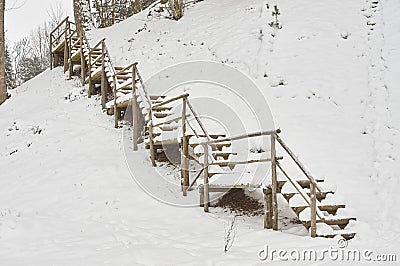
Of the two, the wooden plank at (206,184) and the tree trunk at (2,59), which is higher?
the tree trunk at (2,59)

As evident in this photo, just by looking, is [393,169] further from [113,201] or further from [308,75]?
[113,201]

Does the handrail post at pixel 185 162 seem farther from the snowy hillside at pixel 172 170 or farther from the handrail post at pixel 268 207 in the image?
the handrail post at pixel 268 207

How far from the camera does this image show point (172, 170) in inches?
386

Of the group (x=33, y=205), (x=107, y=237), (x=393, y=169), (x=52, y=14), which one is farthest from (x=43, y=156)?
(x=52, y=14)

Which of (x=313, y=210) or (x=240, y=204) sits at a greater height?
(x=313, y=210)

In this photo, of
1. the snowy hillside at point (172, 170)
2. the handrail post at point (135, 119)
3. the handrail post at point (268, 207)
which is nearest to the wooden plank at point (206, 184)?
the snowy hillside at point (172, 170)

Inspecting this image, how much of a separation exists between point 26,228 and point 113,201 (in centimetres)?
195

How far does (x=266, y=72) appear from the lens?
11.6 m

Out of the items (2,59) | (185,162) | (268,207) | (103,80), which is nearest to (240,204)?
(185,162)

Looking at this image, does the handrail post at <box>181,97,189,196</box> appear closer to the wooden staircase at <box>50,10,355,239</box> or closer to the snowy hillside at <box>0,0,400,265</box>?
the wooden staircase at <box>50,10,355,239</box>

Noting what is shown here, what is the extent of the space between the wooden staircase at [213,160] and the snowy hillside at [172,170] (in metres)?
0.38

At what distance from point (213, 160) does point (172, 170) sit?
79.4 inches

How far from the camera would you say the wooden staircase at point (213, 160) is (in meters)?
5.98

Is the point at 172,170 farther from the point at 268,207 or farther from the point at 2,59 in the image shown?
the point at 2,59
